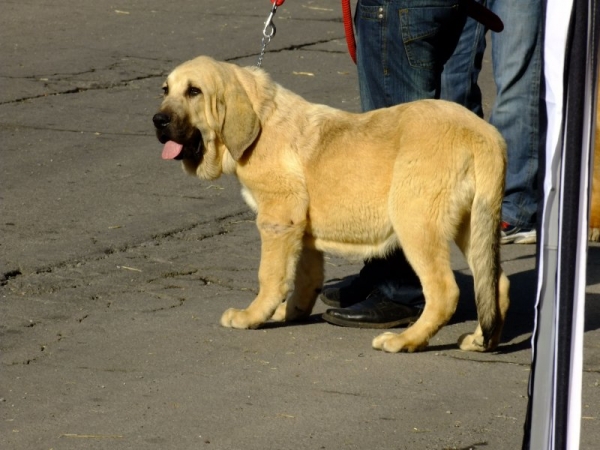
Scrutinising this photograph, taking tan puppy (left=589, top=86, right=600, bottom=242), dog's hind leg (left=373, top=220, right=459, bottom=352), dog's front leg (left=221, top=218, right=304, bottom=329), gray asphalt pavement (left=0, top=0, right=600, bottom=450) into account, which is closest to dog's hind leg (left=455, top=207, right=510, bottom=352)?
dog's hind leg (left=373, top=220, right=459, bottom=352)

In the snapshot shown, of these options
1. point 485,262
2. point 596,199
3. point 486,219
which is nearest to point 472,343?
point 485,262

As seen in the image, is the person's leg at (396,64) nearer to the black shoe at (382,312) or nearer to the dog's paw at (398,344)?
the black shoe at (382,312)

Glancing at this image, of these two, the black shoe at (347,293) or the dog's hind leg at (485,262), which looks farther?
the black shoe at (347,293)

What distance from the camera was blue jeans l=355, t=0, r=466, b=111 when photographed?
507 centimetres

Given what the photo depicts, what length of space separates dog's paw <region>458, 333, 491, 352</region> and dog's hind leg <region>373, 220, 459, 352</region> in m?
0.18

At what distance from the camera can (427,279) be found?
477cm

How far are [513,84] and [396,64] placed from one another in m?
1.55

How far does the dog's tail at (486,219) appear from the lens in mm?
4676

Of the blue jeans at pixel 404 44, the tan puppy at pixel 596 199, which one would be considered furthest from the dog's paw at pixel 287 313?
the tan puppy at pixel 596 199

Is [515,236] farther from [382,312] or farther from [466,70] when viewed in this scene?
[382,312]

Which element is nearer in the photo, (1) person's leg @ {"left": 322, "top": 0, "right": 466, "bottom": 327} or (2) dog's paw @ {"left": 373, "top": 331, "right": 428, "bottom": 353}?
(2) dog's paw @ {"left": 373, "top": 331, "right": 428, "bottom": 353}

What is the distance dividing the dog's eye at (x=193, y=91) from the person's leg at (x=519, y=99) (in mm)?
2153

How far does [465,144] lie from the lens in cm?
468

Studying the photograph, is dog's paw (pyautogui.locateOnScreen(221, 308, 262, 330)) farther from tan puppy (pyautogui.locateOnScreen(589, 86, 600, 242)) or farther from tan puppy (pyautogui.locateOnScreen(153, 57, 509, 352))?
tan puppy (pyautogui.locateOnScreen(589, 86, 600, 242))
